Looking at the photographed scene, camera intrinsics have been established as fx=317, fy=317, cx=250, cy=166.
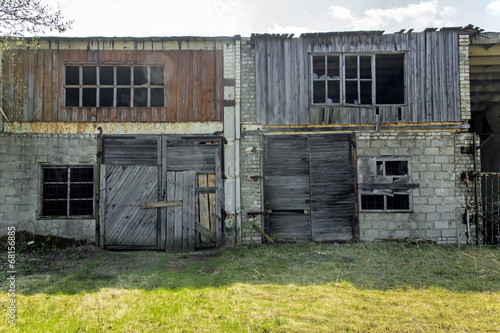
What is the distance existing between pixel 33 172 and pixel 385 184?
1027 cm

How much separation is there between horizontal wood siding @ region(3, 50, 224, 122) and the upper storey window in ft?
10.7

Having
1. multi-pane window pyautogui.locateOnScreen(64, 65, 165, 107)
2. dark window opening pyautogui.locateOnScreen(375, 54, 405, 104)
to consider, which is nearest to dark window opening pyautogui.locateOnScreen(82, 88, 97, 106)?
multi-pane window pyautogui.locateOnScreen(64, 65, 165, 107)

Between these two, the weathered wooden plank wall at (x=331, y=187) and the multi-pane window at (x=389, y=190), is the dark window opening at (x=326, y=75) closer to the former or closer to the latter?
the weathered wooden plank wall at (x=331, y=187)

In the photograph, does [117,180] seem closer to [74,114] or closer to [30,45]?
[74,114]

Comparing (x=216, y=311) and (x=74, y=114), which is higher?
(x=74, y=114)

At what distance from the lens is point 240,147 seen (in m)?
9.43

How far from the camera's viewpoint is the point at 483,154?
1230 centimetres

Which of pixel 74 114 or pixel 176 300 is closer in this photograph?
pixel 176 300

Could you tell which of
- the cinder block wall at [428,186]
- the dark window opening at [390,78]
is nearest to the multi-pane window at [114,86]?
the cinder block wall at [428,186]

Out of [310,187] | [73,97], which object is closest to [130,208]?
[73,97]

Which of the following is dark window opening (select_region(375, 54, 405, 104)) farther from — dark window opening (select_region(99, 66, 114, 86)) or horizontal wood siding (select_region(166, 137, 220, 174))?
dark window opening (select_region(99, 66, 114, 86))

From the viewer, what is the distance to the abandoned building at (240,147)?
9.20m

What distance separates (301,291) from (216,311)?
1.61 m

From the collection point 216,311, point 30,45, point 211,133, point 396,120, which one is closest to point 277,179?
point 211,133
